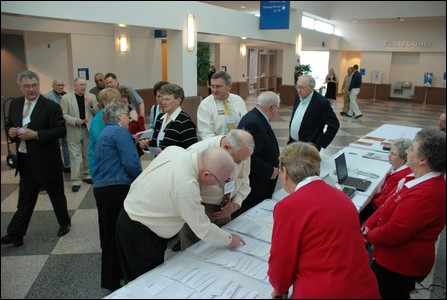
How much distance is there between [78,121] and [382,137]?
4468mm

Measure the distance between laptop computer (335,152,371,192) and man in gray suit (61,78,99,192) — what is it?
294 cm

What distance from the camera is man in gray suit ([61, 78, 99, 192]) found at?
159 inches

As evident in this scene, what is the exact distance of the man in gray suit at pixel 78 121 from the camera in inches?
159

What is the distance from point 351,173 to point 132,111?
100 inches

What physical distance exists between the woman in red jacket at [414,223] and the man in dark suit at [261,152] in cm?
96

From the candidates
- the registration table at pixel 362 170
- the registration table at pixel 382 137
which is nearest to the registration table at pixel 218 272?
the registration table at pixel 362 170

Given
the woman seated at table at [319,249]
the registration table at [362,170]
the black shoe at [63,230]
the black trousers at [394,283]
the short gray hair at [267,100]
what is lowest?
the black shoe at [63,230]

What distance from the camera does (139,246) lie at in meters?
1.78

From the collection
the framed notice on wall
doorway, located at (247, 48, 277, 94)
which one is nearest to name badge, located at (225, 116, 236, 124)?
the framed notice on wall

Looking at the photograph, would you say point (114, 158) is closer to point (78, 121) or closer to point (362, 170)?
point (78, 121)

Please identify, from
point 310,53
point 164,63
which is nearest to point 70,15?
point 164,63

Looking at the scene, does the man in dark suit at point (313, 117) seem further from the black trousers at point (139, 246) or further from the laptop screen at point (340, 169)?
the black trousers at point (139, 246)

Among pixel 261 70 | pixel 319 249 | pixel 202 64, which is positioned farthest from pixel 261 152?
pixel 261 70

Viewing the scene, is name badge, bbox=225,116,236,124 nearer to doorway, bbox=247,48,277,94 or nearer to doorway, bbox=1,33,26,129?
doorway, bbox=1,33,26,129
